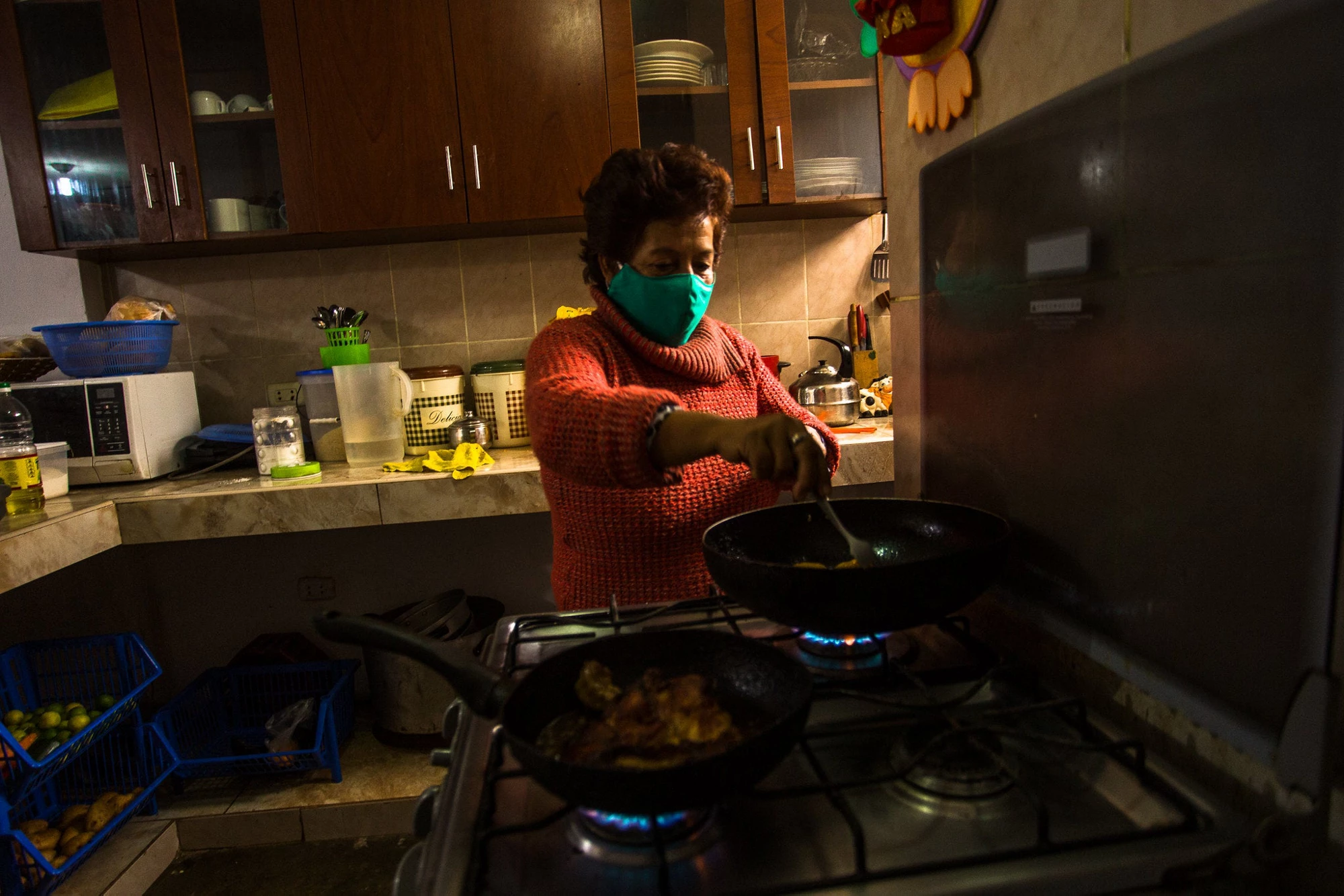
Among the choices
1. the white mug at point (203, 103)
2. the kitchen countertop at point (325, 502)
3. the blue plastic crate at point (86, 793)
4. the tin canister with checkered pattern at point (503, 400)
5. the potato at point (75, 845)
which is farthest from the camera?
the tin canister with checkered pattern at point (503, 400)

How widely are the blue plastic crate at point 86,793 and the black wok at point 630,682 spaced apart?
1.29m

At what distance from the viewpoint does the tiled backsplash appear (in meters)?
2.20

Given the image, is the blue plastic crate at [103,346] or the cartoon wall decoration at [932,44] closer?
the cartoon wall decoration at [932,44]

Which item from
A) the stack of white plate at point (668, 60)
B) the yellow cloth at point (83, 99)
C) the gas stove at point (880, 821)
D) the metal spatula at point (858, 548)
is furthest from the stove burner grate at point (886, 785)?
the yellow cloth at point (83, 99)

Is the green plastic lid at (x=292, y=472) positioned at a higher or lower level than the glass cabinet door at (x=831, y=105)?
lower

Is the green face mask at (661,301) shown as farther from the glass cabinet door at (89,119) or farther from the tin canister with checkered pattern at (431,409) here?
the glass cabinet door at (89,119)

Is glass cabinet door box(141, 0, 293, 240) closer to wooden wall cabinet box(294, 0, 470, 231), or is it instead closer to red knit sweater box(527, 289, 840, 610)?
wooden wall cabinet box(294, 0, 470, 231)

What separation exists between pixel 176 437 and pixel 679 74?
62.5 inches

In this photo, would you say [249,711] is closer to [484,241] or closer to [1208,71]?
[484,241]

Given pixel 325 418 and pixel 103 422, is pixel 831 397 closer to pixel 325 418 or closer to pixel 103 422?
pixel 325 418

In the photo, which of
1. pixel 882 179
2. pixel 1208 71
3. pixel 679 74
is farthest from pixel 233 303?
pixel 1208 71

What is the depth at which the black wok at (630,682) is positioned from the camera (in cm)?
41

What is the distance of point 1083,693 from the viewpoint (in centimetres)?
64

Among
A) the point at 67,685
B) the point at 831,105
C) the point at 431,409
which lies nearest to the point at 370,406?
Result: the point at 431,409
